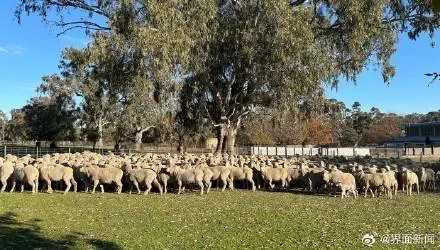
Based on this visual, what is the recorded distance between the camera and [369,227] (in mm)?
9938

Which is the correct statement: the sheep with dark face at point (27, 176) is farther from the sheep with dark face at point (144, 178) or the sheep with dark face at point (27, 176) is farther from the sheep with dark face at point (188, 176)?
the sheep with dark face at point (188, 176)

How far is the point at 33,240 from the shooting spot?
28.5ft

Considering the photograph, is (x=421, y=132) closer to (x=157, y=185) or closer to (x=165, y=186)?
(x=165, y=186)

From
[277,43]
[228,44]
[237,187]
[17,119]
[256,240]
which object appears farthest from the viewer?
[17,119]

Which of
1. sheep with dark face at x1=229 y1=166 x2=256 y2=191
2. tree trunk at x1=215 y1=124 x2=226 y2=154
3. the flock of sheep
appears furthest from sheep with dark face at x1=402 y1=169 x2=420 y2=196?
tree trunk at x1=215 y1=124 x2=226 y2=154

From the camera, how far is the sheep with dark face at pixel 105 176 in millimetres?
16125

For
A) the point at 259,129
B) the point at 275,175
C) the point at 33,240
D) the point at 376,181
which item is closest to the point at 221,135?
the point at 275,175

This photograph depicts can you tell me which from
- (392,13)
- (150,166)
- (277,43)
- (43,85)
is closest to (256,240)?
(150,166)

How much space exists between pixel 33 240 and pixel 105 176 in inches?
297

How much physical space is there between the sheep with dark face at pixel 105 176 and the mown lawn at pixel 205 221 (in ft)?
2.81

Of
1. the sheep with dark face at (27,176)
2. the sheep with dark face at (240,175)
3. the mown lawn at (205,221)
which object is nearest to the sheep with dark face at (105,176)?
the mown lawn at (205,221)

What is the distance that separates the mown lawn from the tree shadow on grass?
0.05 ft

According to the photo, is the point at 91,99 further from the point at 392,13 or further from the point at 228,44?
the point at 392,13

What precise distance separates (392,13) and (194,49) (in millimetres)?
12104
